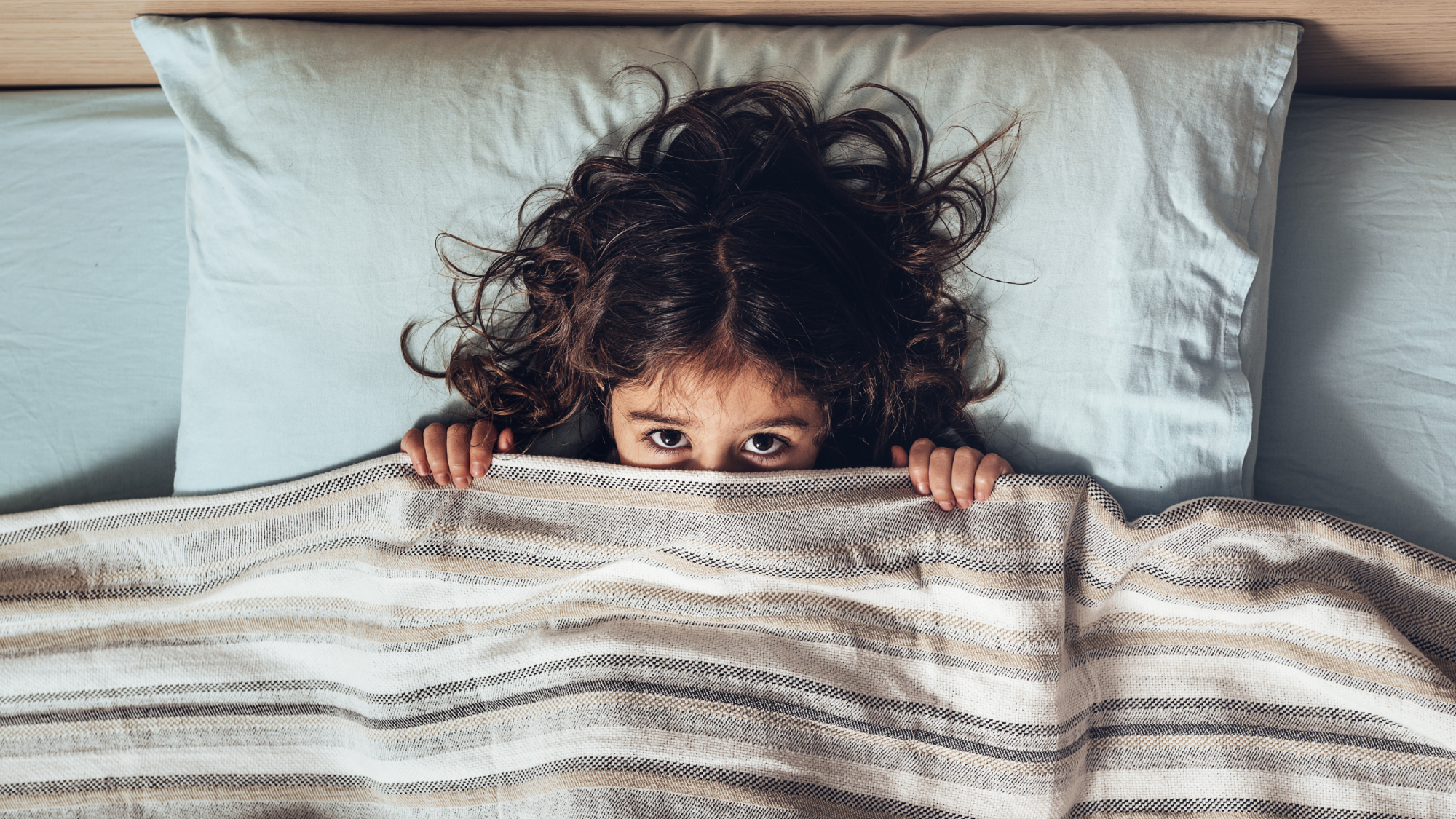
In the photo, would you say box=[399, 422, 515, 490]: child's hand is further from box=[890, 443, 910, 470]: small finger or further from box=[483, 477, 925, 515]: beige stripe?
box=[890, 443, 910, 470]: small finger

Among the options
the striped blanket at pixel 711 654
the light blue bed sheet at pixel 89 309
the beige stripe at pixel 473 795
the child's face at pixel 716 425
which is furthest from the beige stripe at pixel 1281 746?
the light blue bed sheet at pixel 89 309

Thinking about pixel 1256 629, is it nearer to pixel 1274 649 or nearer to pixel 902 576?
pixel 1274 649

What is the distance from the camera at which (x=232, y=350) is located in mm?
794

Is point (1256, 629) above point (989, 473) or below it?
below

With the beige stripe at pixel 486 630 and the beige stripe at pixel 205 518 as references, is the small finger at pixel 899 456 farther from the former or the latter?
the beige stripe at pixel 205 518

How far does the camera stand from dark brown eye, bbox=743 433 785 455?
2.60 ft

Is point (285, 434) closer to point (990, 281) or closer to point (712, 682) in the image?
point (712, 682)

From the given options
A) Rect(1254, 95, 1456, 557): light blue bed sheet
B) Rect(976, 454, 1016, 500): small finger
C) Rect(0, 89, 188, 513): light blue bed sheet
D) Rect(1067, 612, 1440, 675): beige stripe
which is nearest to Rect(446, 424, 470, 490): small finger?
Rect(0, 89, 188, 513): light blue bed sheet

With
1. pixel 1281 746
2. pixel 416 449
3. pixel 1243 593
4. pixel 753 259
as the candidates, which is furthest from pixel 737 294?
pixel 1281 746

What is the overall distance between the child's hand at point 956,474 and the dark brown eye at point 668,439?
226 millimetres

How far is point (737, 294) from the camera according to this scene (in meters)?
0.73

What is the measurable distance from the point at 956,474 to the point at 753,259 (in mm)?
282

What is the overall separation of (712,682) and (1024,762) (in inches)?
11.4

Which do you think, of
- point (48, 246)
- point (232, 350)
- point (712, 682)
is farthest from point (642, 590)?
point (48, 246)
